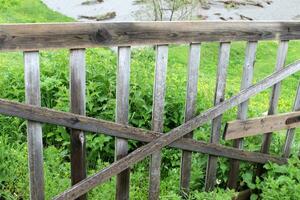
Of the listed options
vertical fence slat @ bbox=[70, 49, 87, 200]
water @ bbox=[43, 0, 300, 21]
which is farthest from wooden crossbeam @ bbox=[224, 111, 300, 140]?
water @ bbox=[43, 0, 300, 21]

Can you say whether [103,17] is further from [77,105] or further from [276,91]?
[77,105]

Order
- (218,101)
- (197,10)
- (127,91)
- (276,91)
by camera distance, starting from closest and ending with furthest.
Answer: (127,91), (218,101), (276,91), (197,10)

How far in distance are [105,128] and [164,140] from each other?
57 centimetres

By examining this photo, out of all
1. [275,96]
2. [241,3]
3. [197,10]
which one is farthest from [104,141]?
[241,3]

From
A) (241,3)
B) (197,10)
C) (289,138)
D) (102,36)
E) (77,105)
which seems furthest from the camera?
(241,3)

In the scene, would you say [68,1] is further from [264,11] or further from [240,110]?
[240,110]

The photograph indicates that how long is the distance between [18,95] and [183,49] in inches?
345

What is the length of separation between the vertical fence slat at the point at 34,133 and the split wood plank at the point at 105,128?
0.07 m

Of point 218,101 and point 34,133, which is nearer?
point 34,133

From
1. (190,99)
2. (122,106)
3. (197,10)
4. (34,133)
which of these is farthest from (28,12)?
(34,133)

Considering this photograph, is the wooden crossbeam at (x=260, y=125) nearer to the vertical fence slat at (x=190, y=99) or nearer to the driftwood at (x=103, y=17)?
the vertical fence slat at (x=190, y=99)

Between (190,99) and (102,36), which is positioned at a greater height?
(102,36)

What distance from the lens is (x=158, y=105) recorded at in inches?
157

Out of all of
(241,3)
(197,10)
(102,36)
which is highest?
(102,36)
